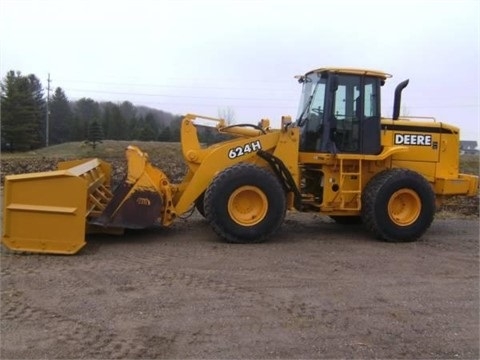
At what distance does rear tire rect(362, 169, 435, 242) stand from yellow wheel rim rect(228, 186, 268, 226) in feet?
5.53

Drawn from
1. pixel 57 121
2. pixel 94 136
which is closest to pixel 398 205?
pixel 94 136

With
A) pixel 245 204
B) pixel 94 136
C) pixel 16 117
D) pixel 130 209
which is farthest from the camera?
pixel 16 117

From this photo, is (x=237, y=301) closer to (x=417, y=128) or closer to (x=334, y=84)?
(x=334, y=84)

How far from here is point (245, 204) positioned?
8383 mm

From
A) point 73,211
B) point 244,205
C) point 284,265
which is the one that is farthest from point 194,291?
point 244,205

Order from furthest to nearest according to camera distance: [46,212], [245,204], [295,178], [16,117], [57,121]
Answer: [57,121]
[16,117]
[295,178]
[245,204]
[46,212]

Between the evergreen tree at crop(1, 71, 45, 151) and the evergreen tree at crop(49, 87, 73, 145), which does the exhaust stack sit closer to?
the evergreen tree at crop(1, 71, 45, 151)

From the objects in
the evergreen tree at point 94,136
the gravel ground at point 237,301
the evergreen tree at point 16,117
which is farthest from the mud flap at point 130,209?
the evergreen tree at point 16,117

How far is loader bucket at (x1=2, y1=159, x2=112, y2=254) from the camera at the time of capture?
7004 mm

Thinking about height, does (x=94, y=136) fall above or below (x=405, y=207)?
above

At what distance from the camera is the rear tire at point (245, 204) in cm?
809

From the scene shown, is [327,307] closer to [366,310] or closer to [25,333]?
[366,310]

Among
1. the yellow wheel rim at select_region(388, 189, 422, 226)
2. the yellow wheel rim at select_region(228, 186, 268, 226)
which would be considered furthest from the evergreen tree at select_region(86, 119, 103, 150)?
the yellow wheel rim at select_region(388, 189, 422, 226)

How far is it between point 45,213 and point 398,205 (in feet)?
17.2
